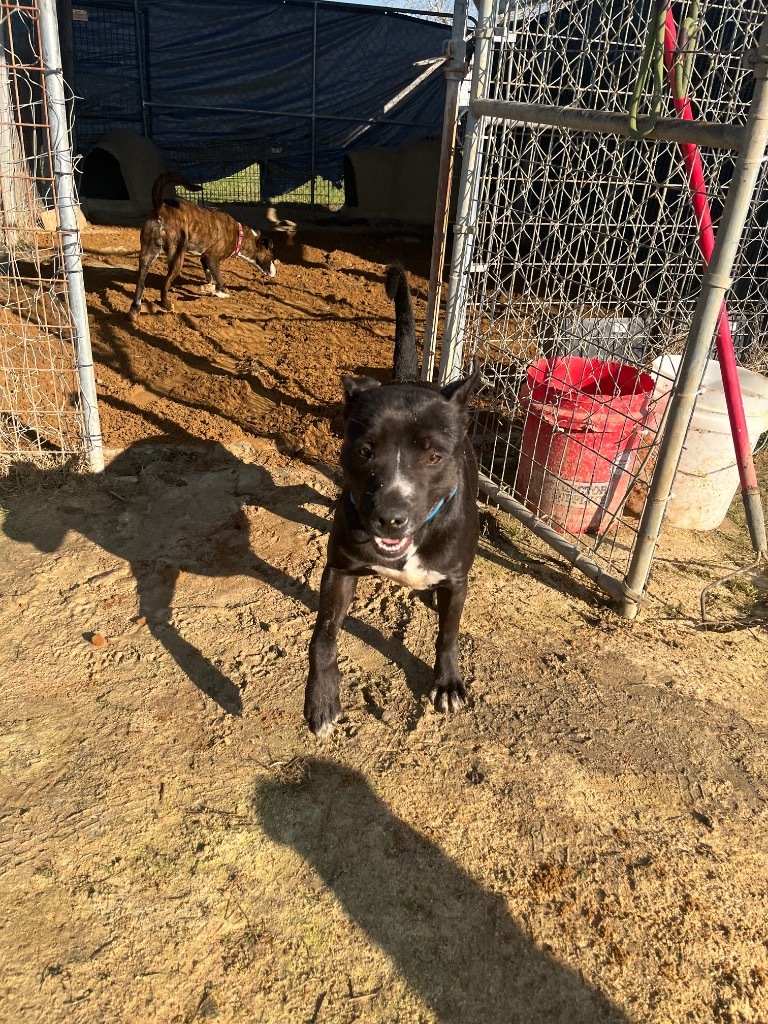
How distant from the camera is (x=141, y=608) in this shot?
3.37 meters

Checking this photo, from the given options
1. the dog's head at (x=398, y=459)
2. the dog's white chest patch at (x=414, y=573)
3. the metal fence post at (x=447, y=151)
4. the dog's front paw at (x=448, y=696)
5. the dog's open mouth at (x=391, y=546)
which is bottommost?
the dog's front paw at (x=448, y=696)

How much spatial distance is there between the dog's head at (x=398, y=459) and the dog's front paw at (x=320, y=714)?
2.11 ft

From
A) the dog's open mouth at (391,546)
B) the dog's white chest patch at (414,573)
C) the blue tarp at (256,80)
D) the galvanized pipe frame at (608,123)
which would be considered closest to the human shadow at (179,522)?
the dog's white chest patch at (414,573)

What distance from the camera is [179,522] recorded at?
398 centimetres

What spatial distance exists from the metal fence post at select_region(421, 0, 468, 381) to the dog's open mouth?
7.84ft

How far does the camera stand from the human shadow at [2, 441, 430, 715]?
327 centimetres

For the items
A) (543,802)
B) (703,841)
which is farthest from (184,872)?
(703,841)

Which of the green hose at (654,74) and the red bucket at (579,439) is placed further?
the red bucket at (579,439)

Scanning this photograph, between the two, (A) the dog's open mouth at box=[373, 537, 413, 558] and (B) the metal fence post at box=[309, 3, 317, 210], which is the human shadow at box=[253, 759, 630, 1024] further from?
(B) the metal fence post at box=[309, 3, 317, 210]

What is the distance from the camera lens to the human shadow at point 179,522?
3.27 meters

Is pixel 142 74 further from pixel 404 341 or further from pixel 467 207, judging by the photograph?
pixel 404 341

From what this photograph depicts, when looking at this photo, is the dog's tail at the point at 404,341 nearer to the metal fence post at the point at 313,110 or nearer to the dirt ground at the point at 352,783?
the dirt ground at the point at 352,783

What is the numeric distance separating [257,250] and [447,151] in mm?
5201

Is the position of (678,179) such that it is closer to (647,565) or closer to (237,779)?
(647,565)
